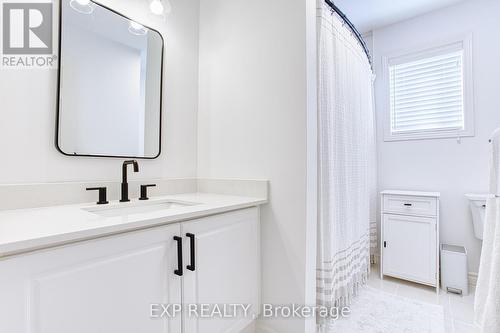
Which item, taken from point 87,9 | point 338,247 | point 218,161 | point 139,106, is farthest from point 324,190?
point 87,9

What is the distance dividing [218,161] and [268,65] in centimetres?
71

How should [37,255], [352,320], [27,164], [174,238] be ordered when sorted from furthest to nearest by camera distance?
[352,320] < [27,164] < [174,238] < [37,255]

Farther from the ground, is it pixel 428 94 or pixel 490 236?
pixel 428 94

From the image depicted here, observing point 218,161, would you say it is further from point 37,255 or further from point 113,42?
point 37,255

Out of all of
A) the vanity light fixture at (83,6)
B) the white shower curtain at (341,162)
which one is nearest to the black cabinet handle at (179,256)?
the white shower curtain at (341,162)

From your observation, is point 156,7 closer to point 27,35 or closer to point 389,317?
point 27,35

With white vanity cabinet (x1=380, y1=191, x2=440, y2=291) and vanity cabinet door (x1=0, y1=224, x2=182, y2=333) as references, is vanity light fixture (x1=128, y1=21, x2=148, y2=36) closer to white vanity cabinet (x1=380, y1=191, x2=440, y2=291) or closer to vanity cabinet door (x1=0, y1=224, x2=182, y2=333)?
vanity cabinet door (x1=0, y1=224, x2=182, y2=333)

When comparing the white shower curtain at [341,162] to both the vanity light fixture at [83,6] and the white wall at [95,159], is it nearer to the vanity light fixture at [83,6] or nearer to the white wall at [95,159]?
the white wall at [95,159]

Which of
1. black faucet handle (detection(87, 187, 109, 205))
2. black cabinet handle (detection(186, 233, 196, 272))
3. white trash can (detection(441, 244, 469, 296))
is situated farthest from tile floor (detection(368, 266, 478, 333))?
black faucet handle (detection(87, 187, 109, 205))

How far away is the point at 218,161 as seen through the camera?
1695mm

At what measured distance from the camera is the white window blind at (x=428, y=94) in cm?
228

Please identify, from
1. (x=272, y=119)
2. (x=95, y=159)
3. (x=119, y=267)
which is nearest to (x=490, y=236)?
(x=272, y=119)

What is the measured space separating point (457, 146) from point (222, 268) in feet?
8.02

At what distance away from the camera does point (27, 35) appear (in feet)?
3.67
